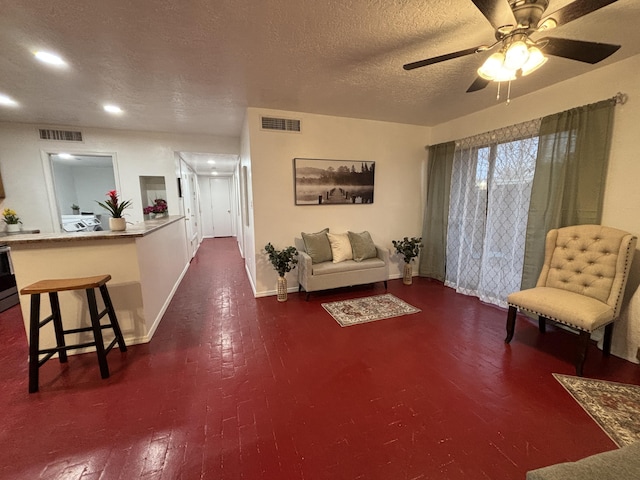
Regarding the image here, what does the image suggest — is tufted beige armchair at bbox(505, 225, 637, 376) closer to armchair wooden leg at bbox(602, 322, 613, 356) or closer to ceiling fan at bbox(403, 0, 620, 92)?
armchair wooden leg at bbox(602, 322, 613, 356)

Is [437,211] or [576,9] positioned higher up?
[576,9]

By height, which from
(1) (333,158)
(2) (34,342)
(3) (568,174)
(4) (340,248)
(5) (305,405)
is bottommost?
(5) (305,405)

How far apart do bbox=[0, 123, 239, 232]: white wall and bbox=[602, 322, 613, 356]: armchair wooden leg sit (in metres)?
5.41

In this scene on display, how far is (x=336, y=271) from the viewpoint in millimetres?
3428

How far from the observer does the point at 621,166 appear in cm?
223

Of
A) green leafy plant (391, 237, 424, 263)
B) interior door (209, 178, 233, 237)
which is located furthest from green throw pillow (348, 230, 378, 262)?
interior door (209, 178, 233, 237)

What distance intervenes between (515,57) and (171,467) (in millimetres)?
2833

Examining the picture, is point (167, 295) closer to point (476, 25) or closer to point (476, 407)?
point (476, 407)

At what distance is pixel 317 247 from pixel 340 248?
0.35m

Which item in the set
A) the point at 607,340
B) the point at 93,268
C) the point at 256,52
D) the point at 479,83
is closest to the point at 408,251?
the point at 607,340

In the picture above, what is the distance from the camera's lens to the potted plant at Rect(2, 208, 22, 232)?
3.77 meters

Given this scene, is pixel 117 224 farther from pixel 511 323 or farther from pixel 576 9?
pixel 511 323

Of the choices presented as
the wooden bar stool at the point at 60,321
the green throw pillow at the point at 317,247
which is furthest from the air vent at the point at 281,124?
the wooden bar stool at the point at 60,321

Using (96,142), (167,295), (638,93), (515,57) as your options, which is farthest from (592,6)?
(96,142)
